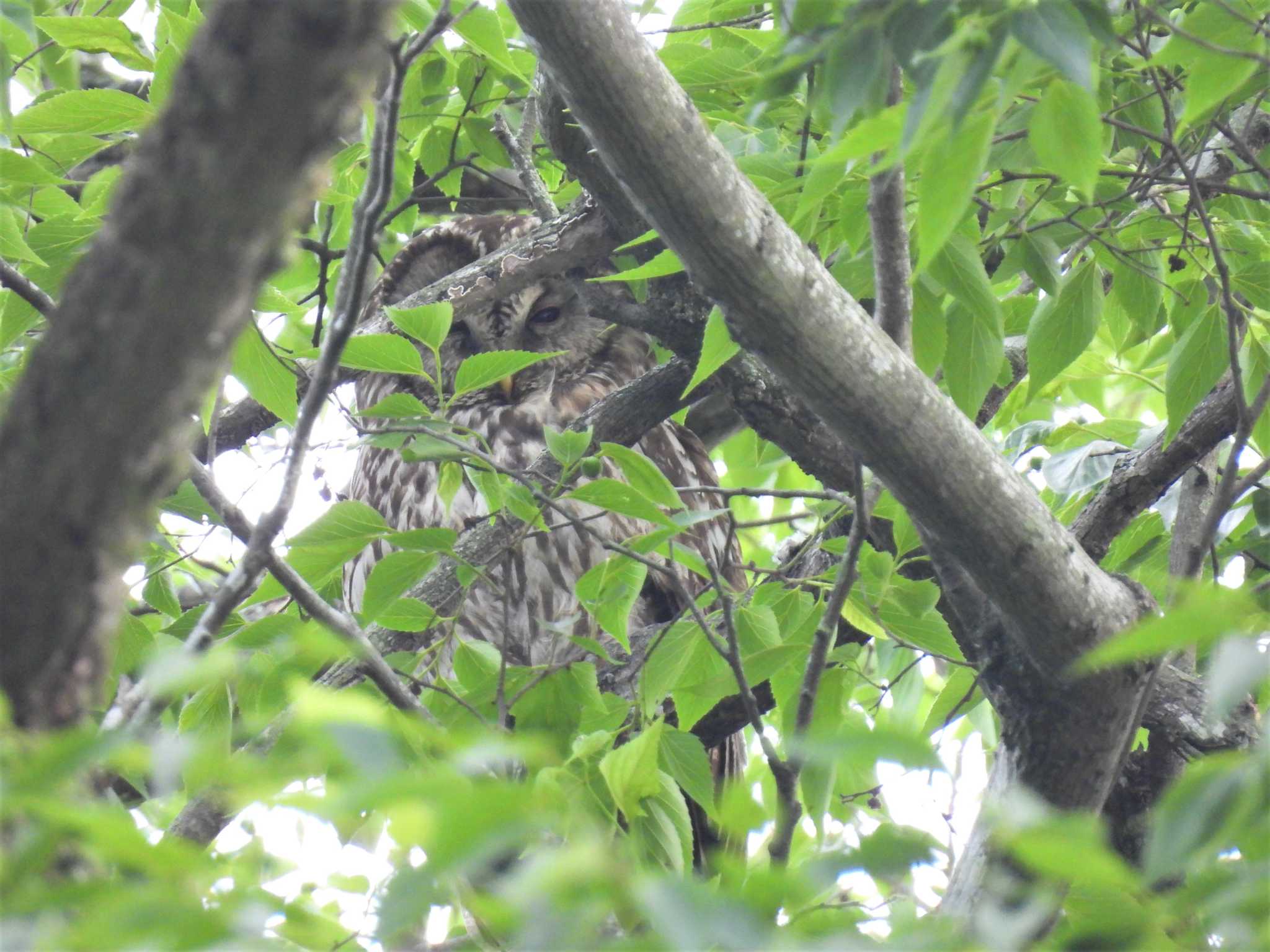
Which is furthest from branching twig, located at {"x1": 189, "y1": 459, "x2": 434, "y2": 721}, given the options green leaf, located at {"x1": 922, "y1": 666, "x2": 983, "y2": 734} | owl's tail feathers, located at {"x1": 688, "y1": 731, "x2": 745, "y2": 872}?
owl's tail feathers, located at {"x1": 688, "y1": 731, "x2": 745, "y2": 872}

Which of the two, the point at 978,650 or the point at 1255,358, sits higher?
the point at 1255,358

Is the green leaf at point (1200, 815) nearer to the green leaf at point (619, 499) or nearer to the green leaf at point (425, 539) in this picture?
the green leaf at point (619, 499)

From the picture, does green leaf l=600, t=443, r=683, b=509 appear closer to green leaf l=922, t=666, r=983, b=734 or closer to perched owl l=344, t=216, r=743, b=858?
green leaf l=922, t=666, r=983, b=734

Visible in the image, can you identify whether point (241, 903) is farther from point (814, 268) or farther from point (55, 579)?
point (814, 268)

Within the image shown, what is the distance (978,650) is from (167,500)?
4.45 feet

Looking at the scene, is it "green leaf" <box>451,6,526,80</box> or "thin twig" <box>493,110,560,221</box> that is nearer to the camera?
"green leaf" <box>451,6,526,80</box>

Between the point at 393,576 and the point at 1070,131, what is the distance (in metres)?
1.05

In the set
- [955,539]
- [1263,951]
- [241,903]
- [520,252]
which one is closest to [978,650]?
[955,539]

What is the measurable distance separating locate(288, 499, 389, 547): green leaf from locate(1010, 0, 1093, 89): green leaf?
1.09m

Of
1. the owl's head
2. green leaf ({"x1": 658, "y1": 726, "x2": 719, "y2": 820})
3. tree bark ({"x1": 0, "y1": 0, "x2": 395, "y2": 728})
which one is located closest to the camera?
tree bark ({"x1": 0, "y1": 0, "x2": 395, "y2": 728})

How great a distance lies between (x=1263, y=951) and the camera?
2.47ft

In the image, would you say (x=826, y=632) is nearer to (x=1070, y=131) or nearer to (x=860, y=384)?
(x=860, y=384)

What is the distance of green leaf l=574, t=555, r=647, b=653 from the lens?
192 centimetres

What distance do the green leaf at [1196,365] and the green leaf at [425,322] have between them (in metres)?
1.09
